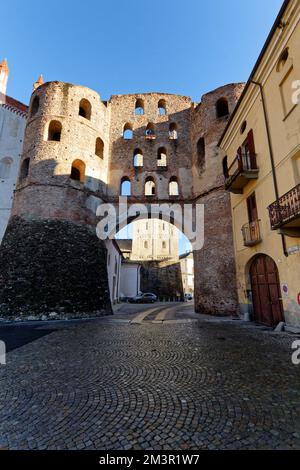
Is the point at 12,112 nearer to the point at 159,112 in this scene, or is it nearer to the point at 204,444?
the point at 159,112

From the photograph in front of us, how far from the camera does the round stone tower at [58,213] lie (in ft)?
38.7

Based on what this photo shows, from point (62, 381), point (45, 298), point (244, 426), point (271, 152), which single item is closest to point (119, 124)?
point (271, 152)

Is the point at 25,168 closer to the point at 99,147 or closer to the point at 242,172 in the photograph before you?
the point at 99,147

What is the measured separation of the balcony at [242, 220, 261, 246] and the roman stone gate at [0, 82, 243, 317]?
7.65 feet

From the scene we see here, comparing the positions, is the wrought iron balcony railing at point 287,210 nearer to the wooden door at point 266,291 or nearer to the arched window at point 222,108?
the wooden door at point 266,291

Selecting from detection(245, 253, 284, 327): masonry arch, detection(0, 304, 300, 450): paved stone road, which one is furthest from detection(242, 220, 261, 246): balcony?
detection(0, 304, 300, 450): paved stone road

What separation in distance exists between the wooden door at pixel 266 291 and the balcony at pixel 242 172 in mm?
3785

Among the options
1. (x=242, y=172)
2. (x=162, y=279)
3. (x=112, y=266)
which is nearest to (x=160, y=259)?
(x=162, y=279)

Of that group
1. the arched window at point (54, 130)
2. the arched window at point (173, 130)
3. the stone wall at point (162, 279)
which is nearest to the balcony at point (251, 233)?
the arched window at point (173, 130)

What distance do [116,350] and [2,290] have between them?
8770mm

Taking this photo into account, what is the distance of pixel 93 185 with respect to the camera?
15.6 meters

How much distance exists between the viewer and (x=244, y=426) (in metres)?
2.66

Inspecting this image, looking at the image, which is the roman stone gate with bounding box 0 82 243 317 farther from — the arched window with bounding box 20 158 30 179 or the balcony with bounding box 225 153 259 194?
the balcony with bounding box 225 153 259 194

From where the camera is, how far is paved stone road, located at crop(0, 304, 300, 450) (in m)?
2.48
